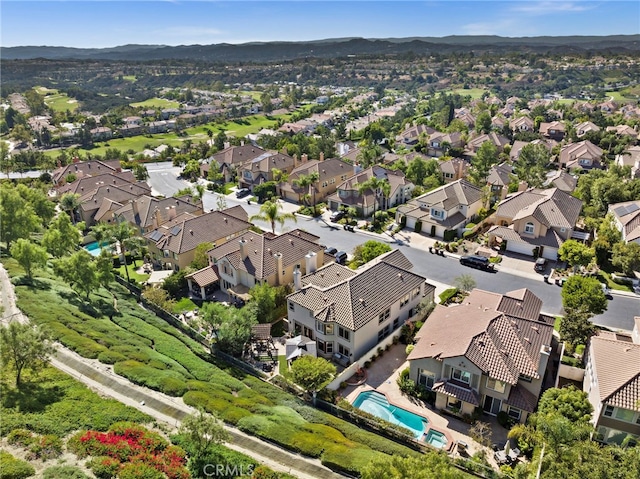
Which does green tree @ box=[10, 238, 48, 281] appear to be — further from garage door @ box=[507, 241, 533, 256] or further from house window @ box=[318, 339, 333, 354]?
garage door @ box=[507, 241, 533, 256]

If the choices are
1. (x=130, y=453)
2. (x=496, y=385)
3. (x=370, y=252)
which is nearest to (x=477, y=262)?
(x=370, y=252)

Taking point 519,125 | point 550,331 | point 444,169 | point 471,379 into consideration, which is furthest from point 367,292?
point 519,125

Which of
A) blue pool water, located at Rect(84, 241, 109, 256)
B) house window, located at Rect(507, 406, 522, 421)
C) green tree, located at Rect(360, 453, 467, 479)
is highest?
green tree, located at Rect(360, 453, 467, 479)

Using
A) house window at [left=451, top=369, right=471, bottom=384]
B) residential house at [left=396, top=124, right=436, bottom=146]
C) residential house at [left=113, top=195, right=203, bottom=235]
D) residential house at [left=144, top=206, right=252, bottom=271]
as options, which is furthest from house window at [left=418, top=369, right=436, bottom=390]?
residential house at [left=396, top=124, right=436, bottom=146]

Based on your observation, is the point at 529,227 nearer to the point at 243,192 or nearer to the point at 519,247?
the point at 519,247

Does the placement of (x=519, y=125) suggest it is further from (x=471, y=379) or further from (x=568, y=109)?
(x=471, y=379)

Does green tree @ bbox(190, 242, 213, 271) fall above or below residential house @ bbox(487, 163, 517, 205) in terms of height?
below
